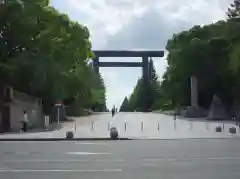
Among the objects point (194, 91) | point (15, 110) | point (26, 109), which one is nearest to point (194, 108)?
point (194, 91)

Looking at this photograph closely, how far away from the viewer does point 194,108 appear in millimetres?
74000

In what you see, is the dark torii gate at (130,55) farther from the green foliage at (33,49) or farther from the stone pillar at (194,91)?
the green foliage at (33,49)

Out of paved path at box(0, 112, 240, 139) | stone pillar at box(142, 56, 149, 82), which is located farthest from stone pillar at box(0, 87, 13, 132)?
stone pillar at box(142, 56, 149, 82)

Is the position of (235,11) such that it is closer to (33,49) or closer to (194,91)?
(194,91)

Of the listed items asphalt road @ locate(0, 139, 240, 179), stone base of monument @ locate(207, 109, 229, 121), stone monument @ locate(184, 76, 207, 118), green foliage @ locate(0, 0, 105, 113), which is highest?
green foliage @ locate(0, 0, 105, 113)

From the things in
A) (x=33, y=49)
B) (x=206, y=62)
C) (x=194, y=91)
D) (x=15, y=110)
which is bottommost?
(x=15, y=110)

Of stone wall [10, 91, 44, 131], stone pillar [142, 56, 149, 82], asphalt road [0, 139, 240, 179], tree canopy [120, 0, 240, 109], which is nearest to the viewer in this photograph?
asphalt road [0, 139, 240, 179]

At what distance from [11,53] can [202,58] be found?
37.5 metres

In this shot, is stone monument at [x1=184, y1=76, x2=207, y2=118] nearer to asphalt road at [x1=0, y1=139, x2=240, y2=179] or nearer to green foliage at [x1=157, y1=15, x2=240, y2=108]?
green foliage at [x1=157, y1=15, x2=240, y2=108]

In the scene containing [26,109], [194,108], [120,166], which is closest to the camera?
[120,166]

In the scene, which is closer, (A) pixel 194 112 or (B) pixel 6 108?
(B) pixel 6 108

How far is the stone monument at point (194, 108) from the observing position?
73.3m

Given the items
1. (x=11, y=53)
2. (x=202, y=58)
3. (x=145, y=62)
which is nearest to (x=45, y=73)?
(x=11, y=53)

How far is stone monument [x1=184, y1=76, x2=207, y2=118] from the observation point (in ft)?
241
